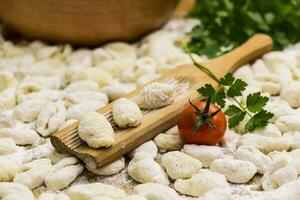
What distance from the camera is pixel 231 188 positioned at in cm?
89

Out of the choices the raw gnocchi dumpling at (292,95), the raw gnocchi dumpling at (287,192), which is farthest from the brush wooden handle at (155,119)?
the raw gnocchi dumpling at (287,192)

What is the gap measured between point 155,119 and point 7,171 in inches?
9.2

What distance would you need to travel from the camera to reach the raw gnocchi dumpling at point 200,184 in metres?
0.88

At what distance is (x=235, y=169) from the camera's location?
91cm

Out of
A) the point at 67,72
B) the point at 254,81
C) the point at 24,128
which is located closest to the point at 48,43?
the point at 67,72

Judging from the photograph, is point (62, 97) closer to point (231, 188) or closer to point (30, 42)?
point (30, 42)

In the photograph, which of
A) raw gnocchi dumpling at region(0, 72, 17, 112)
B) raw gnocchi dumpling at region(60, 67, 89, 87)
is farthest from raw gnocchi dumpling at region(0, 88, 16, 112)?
raw gnocchi dumpling at region(60, 67, 89, 87)

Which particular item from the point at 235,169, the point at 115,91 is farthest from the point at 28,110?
the point at 235,169

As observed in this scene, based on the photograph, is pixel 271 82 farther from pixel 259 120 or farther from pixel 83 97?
pixel 83 97

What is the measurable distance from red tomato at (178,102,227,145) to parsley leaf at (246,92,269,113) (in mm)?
54

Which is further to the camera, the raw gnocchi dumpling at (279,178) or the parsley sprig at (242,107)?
the parsley sprig at (242,107)

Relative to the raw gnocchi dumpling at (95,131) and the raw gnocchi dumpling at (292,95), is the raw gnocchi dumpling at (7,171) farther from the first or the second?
the raw gnocchi dumpling at (292,95)

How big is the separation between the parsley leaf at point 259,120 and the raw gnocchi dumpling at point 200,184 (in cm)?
13

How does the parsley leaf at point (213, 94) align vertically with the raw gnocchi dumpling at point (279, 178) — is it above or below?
above
